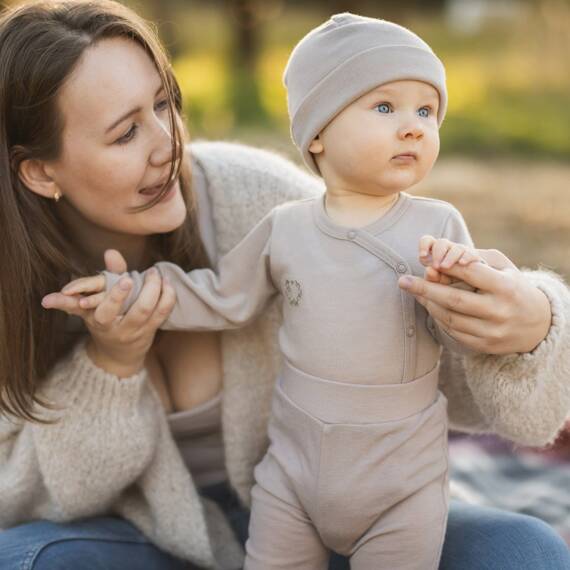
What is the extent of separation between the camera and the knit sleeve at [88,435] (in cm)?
188

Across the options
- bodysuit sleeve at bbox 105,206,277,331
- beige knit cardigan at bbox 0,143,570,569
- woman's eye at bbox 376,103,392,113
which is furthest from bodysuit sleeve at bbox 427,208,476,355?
bodysuit sleeve at bbox 105,206,277,331

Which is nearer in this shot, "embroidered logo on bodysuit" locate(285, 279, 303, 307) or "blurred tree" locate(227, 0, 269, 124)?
"embroidered logo on bodysuit" locate(285, 279, 303, 307)

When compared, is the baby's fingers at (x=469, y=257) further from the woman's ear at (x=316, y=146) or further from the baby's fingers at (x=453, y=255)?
the woman's ear at (x=316, y=146)

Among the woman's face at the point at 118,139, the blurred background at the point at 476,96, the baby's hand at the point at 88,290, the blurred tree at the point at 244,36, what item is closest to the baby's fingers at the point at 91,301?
the baby's hand at the point at 88,290

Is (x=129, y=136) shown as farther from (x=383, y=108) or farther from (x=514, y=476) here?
(x=514, y=476)

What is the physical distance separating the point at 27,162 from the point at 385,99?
0.78 m

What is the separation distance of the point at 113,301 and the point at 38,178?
0.38 m

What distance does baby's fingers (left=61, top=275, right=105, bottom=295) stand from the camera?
5.54 feet

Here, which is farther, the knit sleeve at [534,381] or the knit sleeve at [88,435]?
the knit sleeve at [88,435]

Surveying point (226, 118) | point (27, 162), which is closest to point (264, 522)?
point (27, 162)

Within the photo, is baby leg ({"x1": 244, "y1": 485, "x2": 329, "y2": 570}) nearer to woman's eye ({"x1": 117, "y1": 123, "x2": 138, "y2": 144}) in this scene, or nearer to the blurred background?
woman's eye ({"x1": 117, "y1": 123, "x2": 138, "y2": 144})

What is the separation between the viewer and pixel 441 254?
1414mm

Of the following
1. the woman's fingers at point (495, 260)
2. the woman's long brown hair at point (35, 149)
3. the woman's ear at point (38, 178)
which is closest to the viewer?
the woman's fingers at point (495, 260)


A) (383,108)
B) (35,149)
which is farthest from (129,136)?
(383,108)
